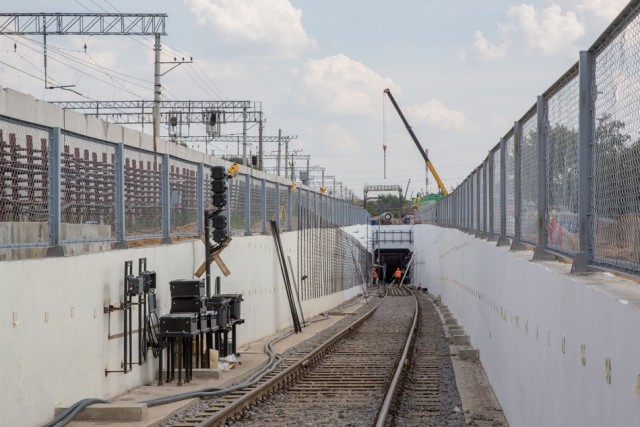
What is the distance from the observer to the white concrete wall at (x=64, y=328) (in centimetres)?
1078

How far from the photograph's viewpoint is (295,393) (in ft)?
53.4

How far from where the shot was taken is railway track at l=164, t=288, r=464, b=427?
13.3 meters

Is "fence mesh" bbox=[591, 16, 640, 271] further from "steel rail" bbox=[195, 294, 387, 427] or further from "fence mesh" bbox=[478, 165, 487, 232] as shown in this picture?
"fence mesh" bbox=[478, 165, 487, 232]

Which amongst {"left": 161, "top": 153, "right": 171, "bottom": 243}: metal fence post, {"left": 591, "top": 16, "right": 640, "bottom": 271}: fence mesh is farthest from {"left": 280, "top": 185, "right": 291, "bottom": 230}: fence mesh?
{"left": 591, "top": 16, "right": 640, "bottom": 271}: fence mesh

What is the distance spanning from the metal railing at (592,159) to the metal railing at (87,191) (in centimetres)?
552

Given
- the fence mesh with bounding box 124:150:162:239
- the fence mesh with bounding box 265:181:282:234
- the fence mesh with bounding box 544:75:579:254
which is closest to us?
the fence mesh with bounding box 544:75:579:254

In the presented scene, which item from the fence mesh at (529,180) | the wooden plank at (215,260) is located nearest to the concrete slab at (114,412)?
the fence mesh at (529,180)

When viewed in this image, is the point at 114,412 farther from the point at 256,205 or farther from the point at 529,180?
the point at 256,205

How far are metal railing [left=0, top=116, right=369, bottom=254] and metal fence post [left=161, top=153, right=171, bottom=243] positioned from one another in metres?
0.02

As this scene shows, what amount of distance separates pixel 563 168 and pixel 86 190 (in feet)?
25.9

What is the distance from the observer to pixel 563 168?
8.19m

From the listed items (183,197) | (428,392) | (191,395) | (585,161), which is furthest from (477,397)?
(585,161)

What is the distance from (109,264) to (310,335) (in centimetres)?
1408

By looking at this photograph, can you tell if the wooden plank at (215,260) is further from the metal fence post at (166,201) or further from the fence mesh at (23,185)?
the fence mesh at (23,185)
